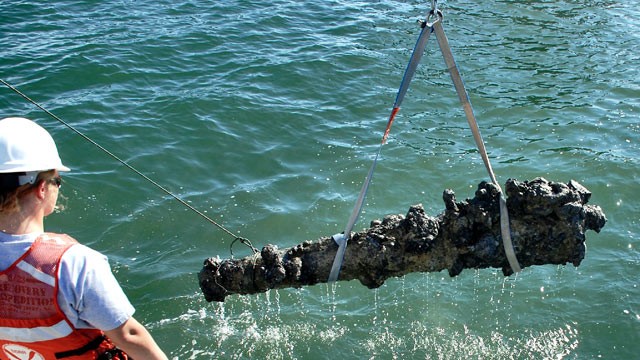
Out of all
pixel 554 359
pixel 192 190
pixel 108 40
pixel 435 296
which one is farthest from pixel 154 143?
pixel 554 359

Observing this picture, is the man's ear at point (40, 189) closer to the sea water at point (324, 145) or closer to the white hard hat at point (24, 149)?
the white hard hat at point (24, 149)

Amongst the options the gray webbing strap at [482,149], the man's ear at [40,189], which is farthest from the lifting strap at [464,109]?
the man's ear at [40,189]

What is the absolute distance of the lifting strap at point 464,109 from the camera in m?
4.23

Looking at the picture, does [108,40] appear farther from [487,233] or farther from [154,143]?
[487,233]

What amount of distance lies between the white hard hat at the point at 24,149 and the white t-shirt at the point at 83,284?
0.31 meters

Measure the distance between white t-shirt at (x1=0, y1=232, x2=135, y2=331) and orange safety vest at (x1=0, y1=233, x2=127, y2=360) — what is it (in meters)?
0.03

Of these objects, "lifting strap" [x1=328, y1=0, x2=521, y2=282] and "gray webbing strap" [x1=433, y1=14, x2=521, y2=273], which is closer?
"lifting strap" [x1=328, y1=0, x2=521, y2=282]

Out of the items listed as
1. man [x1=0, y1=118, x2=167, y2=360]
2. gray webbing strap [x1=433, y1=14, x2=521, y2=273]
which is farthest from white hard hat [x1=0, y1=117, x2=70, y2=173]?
gray webbing strap [x1=433, y1=14, x2=521, y2=273]

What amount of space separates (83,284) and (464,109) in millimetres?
2687

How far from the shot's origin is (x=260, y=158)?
9578mm

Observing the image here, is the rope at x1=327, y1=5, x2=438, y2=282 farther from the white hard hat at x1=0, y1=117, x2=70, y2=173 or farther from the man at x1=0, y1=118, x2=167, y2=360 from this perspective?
the white hard hat at x1=0, y1=117, x2=70, y2=173

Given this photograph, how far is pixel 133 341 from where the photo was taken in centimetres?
307

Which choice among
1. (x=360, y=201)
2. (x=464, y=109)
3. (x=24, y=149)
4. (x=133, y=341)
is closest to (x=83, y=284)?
(x=133, y=341)

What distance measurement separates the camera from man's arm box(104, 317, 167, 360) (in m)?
3.02
